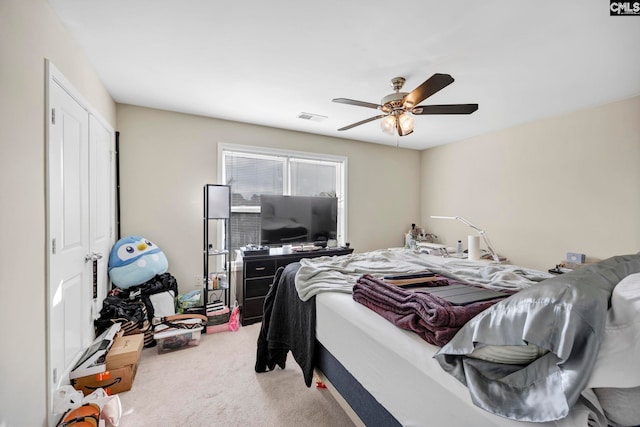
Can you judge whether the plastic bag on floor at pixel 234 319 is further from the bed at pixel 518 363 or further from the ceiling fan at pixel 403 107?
the ceiling fan at pixel 403 107

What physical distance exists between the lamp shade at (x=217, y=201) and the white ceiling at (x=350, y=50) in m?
0.99

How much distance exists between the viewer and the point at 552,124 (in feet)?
10.9

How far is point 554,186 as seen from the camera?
10.8ft

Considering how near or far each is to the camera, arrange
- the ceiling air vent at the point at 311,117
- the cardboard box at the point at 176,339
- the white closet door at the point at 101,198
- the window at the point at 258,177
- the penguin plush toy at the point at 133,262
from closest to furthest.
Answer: the white closet door at the point at 101,198, the cardboard box at the point at 176,339, the penguin plush toy at the point at 133,262, the ceiling air vent at the point at 311,117, the window at the point at 258,177

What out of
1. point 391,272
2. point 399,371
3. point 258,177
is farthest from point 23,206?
point 258,177

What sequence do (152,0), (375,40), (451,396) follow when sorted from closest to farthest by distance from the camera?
1. (451,396)
2. (152,0)
3. (375,40)

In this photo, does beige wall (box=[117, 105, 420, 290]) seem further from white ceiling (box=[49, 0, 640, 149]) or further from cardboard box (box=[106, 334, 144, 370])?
cardboard box (box=[106, 334, 144, 370])

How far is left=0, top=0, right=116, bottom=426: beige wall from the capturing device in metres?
1.20

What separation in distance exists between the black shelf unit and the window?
280 millimetres

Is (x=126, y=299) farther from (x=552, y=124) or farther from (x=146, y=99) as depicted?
(x=552, y=124)

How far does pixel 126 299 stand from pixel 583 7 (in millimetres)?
4252

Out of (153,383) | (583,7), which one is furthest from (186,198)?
(583,7)

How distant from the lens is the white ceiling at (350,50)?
1633mm

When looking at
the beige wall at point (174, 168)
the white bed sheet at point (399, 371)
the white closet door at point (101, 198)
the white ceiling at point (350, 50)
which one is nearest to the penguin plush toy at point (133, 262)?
the white closet door at point (101, 198)
